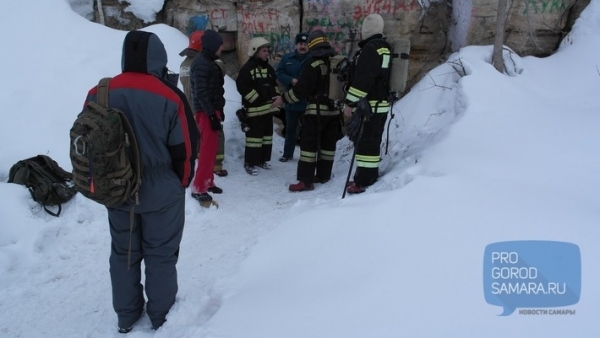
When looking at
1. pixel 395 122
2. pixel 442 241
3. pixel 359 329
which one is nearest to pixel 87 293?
pixel 359 329

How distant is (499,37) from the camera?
6.63 meters

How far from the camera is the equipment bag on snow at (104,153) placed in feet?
8.85

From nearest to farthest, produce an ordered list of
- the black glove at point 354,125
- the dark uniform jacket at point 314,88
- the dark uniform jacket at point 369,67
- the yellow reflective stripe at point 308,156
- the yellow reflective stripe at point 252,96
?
the dark uniform jacket at point 369,67 → the black glove at point 354,125 → the dark uniform jacket at point 314,88 → the yellow reflective stripe at point 308,156 → the yellow reflective stripe at point 252,96

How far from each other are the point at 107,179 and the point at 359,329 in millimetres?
1806

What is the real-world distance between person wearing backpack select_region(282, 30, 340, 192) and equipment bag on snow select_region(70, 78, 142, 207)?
3243 millimetres

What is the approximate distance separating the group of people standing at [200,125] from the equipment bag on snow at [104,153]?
0.31 ft

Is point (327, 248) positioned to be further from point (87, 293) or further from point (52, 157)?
point (52, 157)

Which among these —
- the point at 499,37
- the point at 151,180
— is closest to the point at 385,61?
the point at 499,37

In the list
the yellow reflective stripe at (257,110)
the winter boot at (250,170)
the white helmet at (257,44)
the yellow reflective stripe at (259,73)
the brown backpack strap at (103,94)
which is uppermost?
the white helmet at (257,44)

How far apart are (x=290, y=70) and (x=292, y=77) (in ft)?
0.51

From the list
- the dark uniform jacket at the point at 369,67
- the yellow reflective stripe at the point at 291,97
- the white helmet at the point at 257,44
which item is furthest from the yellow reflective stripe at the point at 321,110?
the white helmet at the point at 257,44

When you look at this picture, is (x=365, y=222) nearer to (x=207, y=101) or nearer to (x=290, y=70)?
(x=207, y=101)

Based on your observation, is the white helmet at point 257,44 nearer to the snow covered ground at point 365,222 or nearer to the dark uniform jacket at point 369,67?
the dark uniform jacket at point 369,67

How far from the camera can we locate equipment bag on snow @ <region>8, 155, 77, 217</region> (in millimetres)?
4684
